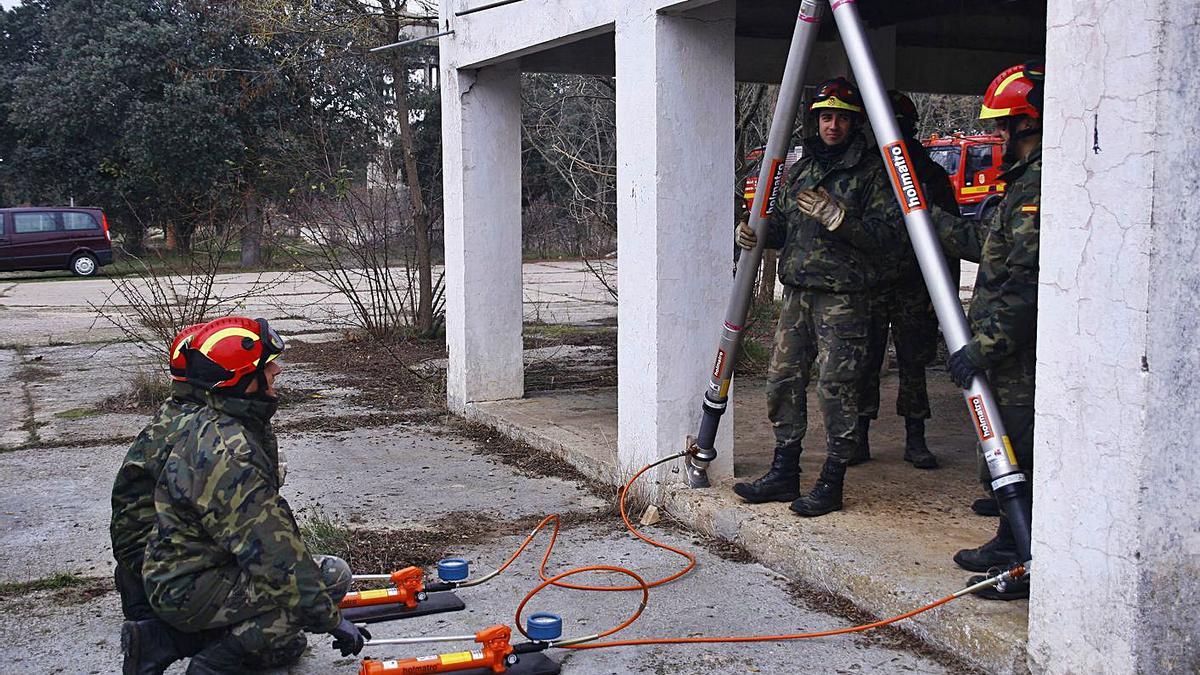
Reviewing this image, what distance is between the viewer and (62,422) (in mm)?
9242

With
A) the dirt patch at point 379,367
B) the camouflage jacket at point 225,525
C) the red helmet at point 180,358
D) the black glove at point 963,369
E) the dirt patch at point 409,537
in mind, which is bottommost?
the dirt patch at point 409,537

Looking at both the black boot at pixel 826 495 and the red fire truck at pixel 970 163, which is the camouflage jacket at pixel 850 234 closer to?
the black boot at pixel 826 495

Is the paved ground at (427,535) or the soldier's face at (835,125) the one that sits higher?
the soldier's face at (835,125)

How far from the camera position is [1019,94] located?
424 cm

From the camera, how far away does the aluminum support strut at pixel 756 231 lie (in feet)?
17.3

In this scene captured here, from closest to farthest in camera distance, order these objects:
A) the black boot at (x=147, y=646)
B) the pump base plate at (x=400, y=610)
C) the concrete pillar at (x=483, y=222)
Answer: the black boot at (x=147, y=646)
the pump base plate at (x=400, y=610)
the concrete pillar at (x=483, y=222)

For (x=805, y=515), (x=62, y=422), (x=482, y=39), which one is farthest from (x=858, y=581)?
(x=62, y=422)

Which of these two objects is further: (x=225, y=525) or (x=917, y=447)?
(x=917, y=447)

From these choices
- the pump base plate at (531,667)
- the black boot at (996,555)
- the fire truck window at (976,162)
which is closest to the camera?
the pump base plate at (531,667)

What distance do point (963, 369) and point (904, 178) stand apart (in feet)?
2.65

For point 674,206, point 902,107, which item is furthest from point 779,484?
point 902,107

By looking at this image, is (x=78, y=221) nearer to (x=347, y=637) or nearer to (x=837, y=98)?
(x=837, y=98)

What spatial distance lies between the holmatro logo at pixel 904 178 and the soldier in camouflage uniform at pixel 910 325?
1469 mm

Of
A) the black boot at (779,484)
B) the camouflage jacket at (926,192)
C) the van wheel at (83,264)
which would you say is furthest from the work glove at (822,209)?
the van wheel at (83,264)
